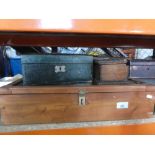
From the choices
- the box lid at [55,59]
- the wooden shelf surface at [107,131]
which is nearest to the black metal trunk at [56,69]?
the box lid at [55,59]

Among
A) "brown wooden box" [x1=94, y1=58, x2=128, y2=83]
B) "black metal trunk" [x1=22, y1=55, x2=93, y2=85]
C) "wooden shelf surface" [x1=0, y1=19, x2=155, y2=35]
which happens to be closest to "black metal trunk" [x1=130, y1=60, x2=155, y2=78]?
"brown wooden box" [x1=94, y1=58, x2=128, y2=83]

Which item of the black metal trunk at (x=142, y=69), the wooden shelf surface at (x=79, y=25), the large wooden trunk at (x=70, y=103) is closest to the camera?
the wooden shelf surface at (x=79, y=25)

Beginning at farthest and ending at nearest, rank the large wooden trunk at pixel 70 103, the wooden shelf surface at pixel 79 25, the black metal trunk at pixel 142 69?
the black metal trunk at pixel 142 69
the large wooden trunk at pixel 70 103
the wooden shelf surface at pixel 79 25

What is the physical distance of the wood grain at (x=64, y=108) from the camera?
0.59m

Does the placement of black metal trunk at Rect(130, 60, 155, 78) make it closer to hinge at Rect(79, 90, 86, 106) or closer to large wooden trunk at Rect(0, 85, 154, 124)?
large wooden trunk at Rect(0, 85, 154, 124)

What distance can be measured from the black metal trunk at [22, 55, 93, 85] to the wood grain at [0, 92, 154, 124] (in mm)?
71

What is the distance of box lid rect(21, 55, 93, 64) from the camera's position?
0.63m

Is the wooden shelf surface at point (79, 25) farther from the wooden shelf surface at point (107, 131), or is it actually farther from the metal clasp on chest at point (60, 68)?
the wooden shelf surface at point (107, 131)

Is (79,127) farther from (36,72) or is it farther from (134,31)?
(134,31)

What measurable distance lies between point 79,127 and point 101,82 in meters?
0.18

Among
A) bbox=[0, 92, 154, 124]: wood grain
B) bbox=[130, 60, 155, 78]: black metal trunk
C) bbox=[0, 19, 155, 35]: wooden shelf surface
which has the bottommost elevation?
bbox=[0, 92, 154, 124]: wood grain

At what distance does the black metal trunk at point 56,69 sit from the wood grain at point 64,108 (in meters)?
0.07
